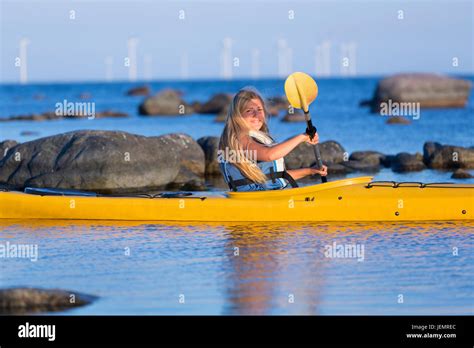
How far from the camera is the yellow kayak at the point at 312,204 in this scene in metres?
10.9

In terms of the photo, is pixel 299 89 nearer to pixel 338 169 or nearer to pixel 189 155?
pixel 338 169

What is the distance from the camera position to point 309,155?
18047 mm

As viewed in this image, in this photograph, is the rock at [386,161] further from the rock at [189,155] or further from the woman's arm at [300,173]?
the woman's arm at [300,173]

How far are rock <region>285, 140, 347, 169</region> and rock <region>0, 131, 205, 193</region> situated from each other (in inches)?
93.5

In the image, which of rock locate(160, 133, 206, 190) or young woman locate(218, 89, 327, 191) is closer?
young woman locate(218, 89, 327, 191)

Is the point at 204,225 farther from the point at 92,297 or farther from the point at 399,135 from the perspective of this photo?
the point at 399,135

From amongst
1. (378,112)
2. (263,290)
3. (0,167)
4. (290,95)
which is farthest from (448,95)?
(263,290)

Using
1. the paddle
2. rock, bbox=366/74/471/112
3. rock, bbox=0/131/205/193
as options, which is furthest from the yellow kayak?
rock, bbox=366/74/471/112

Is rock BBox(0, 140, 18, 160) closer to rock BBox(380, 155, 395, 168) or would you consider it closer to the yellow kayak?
the yellow kayak

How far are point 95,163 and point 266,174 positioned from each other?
15.7 ft

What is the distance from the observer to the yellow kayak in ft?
35.8

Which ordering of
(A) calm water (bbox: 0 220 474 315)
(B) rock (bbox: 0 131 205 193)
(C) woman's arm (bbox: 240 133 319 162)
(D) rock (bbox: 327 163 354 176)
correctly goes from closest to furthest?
(A) calm water (bbox: 0 220 474 315) → (C) woman's arm (bbox: 240 133 319 162) → (B) rock (bbox: 0 131 205 193) → (D) rock (bbox: 327 163 354 176)

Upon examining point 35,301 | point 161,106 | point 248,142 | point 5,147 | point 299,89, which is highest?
point 161,106

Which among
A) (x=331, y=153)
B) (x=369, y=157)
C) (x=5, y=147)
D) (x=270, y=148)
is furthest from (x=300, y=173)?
(x=5, y=147)
